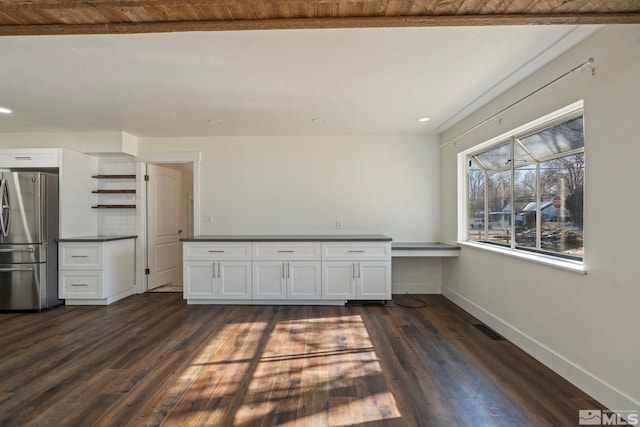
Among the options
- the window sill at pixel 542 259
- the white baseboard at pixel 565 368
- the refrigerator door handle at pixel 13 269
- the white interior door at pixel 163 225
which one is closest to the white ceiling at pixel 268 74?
the white interior door at pixel 163 225

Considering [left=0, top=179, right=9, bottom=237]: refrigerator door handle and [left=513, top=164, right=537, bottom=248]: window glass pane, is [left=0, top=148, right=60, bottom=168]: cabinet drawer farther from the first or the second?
[left=513, top=164, right=537, bottom=248]: window glass pane

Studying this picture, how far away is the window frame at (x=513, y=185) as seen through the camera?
2207 mm

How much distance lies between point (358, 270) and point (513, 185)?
1928mm

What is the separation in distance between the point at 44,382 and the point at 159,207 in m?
2.93

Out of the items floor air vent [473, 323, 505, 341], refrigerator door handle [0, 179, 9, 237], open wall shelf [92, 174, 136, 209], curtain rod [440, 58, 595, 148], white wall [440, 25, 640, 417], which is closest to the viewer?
white wall [440, 25, 640, 417]

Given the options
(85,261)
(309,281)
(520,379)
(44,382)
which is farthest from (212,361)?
(85,261)

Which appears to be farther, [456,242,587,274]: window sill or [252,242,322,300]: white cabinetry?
[252,242,322,300]: white cabinetry

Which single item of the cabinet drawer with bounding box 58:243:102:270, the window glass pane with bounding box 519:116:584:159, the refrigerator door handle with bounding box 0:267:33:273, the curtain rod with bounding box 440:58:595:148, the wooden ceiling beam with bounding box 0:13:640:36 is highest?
the curtain rod with bounding box 440:58:595:148

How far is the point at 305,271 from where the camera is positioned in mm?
3781

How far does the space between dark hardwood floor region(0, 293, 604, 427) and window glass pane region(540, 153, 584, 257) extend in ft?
3.17

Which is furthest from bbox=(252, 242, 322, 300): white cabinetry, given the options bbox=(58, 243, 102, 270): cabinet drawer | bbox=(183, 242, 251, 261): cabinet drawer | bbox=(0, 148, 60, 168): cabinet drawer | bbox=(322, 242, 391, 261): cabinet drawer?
bbox=(0, 148, 60, 168): cabinet drawer

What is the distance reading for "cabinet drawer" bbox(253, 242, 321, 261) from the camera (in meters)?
3.78

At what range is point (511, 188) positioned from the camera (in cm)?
294

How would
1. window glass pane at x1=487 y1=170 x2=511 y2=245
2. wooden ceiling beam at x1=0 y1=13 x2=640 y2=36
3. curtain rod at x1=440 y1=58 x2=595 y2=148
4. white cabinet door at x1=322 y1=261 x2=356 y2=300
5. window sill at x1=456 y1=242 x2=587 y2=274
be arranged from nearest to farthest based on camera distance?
wooden ceiling beam at x1=0 y1=13 x2=640 y2=36
curtain rod at x1=440 y1=58 x2=595 y2=148
window sill at x1=456 y1=242 x2=587 y2=274
window glass pane at x1=487 y1=170 x2=511 y2=245
white cabinet door at x1=322 y1=261 x2=356 y2=300
